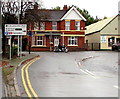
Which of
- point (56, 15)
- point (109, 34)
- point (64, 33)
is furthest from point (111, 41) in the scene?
point (56, 15)

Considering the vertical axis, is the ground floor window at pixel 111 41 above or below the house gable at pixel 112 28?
below

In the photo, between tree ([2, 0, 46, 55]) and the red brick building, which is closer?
tree ([2, 0, 46, 55])

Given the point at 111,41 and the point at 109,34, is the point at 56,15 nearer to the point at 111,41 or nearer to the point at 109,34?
the point at 109,34

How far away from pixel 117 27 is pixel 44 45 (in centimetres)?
1361

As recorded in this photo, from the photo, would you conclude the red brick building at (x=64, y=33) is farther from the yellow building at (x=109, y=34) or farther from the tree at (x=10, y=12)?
the tree at (x=10, y=12)

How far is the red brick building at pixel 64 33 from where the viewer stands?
51013 millimetres

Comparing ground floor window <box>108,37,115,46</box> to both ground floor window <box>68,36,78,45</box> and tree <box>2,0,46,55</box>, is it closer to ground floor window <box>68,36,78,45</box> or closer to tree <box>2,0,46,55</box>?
ground floor window <box>68,36,78,45</box>

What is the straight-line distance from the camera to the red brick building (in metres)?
51.0

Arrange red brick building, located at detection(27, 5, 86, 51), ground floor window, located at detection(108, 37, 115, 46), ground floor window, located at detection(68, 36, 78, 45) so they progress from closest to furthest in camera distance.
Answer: red brick building, located at detection(27, 5, 86, 51), ground floor window, located at detection(68, 36, 78, 45), ground floor window, located at detection(108, 37, 115, 46)

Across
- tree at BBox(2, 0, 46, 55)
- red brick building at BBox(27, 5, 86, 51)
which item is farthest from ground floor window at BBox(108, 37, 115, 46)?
tree at BBox(2, 0, 46, 55)

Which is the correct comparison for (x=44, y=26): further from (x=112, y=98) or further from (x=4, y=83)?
(x=112, y=98)

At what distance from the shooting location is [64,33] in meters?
51.0

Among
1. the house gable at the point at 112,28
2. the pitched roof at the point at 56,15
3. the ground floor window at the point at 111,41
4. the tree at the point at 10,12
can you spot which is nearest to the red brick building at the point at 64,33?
the pitched roof at the point at 56,15

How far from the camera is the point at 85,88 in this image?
12.2 meters
